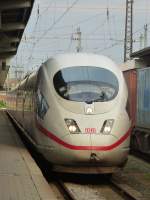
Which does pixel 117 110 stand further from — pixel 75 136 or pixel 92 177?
pixel 92 177

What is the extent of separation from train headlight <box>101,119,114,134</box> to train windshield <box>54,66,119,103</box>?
20.9 inches

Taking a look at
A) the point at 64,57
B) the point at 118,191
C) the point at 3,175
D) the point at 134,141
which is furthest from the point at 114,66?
the point at 134,141

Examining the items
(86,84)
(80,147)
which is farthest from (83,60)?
(80,147)

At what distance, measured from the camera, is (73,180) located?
12.6 metres

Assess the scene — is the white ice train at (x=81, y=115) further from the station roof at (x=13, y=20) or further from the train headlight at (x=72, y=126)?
the station roof at (x=13, y=20)

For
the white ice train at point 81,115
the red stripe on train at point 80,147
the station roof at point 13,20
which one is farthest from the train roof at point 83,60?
the station roof at point 13,20

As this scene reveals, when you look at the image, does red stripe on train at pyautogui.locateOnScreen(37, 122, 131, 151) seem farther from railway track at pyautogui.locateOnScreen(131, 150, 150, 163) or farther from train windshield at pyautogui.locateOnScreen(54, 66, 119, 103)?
railway track at pyautogui.locateOnScreen(131, 150, 150, 163)

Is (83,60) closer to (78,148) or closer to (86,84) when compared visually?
(86,84)

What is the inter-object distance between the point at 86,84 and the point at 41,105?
3.42 feet

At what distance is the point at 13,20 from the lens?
140ft

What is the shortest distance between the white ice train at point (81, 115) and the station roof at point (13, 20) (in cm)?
2092

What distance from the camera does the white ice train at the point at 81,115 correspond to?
1130 centimetres

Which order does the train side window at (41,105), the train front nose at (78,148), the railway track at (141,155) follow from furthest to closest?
the railway track at (141,155), the train side window at (41,105), the train front nose at (78,148)

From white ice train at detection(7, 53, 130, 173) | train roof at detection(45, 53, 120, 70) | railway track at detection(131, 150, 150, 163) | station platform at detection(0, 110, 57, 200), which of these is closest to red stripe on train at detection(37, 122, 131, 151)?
white ice train at detection(7, 53, 130, 173)
